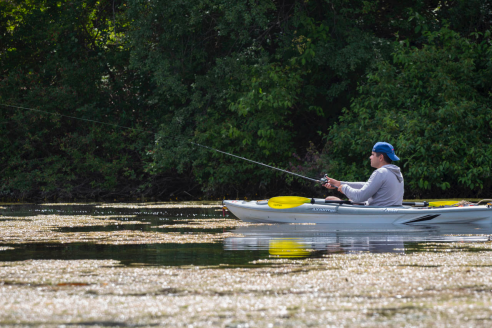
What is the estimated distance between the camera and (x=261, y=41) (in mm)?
19656

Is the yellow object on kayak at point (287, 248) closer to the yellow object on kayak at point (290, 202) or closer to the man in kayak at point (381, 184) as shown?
the man in kayak at point (381, 184)

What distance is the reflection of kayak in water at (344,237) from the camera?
6.61 meters

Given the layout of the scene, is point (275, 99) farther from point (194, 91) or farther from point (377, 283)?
point (377, 283)

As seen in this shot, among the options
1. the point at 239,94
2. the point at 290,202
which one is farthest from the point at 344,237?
the point at 239,94

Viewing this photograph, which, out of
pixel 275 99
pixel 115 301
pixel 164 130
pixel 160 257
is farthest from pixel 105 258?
pixel 164 130

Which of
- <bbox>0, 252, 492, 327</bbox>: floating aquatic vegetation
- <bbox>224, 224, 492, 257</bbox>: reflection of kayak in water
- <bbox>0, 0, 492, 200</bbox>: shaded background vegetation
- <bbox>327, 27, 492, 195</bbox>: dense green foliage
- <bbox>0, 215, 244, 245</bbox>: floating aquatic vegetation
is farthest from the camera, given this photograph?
<bbox>0, 0, 492, 200</bbox>: shaded background vegetation

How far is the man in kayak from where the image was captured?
9.10 m

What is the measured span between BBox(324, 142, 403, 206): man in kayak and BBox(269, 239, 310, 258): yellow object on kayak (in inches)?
82.5

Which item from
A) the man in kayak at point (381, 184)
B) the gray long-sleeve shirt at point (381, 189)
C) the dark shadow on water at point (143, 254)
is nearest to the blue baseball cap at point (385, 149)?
the man in kayak at point (381, 184)

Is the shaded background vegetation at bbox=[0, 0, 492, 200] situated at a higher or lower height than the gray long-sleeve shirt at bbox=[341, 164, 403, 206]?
higher

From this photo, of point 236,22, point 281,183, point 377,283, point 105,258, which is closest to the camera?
point 377,283

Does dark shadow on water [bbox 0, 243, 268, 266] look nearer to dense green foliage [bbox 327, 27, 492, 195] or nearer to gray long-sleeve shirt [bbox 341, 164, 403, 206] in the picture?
gray long-sleeve shirt [bbox 341, 164, 403, 206]

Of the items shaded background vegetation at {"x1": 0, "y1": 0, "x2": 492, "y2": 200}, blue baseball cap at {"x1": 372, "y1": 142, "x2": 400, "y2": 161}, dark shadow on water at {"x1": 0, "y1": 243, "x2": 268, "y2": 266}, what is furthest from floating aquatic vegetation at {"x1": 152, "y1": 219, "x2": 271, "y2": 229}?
shaded background vegetation at {"x1": 0, "y1": 0, "x2": 492, "y2": 200}

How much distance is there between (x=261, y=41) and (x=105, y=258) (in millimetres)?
14497
